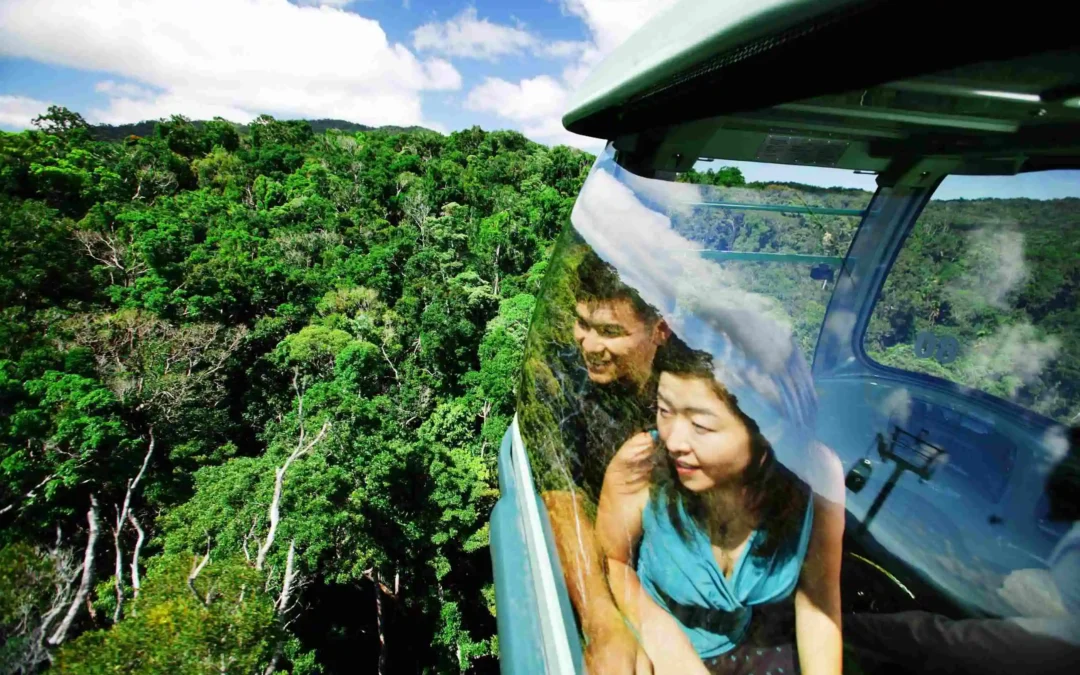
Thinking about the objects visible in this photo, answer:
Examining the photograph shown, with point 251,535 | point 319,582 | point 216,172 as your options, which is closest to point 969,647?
point 251,535

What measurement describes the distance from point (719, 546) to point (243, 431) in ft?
72.1

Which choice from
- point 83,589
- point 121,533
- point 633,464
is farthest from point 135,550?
point 633,464

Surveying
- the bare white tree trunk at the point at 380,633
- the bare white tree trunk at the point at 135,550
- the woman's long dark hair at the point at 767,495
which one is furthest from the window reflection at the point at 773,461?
the bare white tree trunk at the point at 380,633

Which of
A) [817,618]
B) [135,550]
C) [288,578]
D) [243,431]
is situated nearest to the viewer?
[817,618]

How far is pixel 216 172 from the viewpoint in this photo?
41469 millimetres

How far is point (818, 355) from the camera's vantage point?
1440 mm

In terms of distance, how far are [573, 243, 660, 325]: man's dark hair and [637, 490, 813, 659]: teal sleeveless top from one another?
→ 36 cm

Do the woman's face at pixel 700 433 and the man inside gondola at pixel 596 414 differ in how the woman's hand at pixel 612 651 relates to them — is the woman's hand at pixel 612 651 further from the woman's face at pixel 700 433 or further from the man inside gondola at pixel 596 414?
the woman's face at pixel 700 433

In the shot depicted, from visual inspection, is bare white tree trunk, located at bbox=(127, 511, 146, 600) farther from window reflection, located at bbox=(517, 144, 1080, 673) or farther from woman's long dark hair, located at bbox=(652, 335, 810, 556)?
woman's long dark hair, located at bbox=(652, 335, 810, 556)

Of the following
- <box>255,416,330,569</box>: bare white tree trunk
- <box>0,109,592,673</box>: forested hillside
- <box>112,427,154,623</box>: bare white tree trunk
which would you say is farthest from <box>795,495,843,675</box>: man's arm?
<box>112,427,154,623</box>: bare white tree trunk

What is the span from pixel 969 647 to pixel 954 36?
77 cm

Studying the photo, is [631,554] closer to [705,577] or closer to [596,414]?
[705,577]

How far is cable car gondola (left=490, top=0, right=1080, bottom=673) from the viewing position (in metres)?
0.78

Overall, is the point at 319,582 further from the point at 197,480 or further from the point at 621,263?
the point at 621,263
